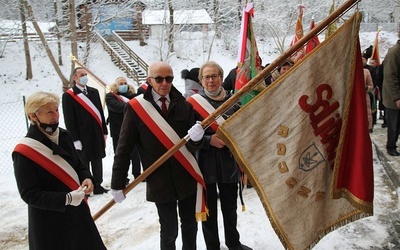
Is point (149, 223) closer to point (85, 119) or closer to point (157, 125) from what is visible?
point (85, 119)

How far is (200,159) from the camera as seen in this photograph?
3.29m

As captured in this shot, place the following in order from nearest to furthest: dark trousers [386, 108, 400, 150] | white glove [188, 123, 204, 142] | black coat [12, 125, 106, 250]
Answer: black coat [12, 125, 106, 250] → white glove [188, 123, 204, 142] → dark trousers [386, 108, 400, 150]

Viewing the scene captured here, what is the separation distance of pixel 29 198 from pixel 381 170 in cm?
530

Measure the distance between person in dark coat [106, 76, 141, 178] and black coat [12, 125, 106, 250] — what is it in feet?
9.58

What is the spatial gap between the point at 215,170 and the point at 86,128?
2.75 metres

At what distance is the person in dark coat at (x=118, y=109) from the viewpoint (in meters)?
5.62

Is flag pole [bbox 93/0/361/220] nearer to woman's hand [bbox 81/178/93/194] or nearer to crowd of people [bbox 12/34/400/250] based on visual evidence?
crowd of people [bbox 12/34/400/250]

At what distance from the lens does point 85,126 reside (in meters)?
5.18

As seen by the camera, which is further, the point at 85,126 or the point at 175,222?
the point at 85,126

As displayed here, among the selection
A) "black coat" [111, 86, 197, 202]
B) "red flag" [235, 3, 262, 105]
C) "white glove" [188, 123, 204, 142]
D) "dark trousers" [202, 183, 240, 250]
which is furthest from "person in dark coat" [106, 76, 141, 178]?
"white glove" [188, 123, 204, 142]

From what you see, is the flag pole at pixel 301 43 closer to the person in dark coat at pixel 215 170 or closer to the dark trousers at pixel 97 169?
the person in dark coat at pixel 215 170

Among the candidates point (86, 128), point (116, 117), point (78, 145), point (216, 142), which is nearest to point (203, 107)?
point (216, 142)

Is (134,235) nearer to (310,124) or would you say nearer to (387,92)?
(310,124)

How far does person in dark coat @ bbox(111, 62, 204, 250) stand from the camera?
9.10 feet
